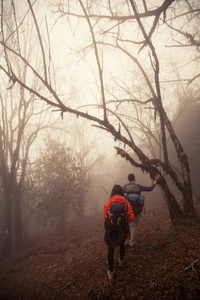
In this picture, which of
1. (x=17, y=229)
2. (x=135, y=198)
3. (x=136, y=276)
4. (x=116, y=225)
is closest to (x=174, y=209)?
(x=135, y=198)

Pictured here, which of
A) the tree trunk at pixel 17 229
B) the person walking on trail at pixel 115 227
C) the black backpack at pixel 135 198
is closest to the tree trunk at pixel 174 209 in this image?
the black backpack at pixel 135 198

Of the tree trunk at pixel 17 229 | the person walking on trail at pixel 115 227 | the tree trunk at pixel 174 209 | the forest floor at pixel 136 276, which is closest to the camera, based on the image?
the forest floor at pixel 136 276

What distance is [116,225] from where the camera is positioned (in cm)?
301

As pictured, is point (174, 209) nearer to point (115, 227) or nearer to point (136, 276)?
point (136, 276)

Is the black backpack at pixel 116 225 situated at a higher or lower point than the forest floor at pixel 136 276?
higher

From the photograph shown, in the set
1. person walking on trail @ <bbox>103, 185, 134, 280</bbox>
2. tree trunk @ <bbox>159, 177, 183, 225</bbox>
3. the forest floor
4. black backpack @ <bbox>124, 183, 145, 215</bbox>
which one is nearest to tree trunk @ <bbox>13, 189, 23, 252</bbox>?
the forest floor

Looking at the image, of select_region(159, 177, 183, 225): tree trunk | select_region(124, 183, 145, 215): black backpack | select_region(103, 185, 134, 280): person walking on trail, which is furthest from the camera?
select_region(159, 177, 183, 225): tree trunk

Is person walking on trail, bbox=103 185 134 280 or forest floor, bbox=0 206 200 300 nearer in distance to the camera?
forest floor, bbox=0 206 200 300

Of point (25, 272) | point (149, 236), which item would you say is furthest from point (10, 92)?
point (149, 236)

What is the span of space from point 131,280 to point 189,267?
1153mm

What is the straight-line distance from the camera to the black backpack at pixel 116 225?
117 inches

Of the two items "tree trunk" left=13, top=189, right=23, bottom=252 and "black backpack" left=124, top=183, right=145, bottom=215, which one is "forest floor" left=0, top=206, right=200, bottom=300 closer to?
"black backpack" left=124, top=183, right=145, bottom=215

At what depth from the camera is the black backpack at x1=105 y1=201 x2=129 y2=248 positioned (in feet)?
9.78

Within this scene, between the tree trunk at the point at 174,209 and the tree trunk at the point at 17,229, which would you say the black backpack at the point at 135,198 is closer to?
the tree trunk at the point at 174,209
